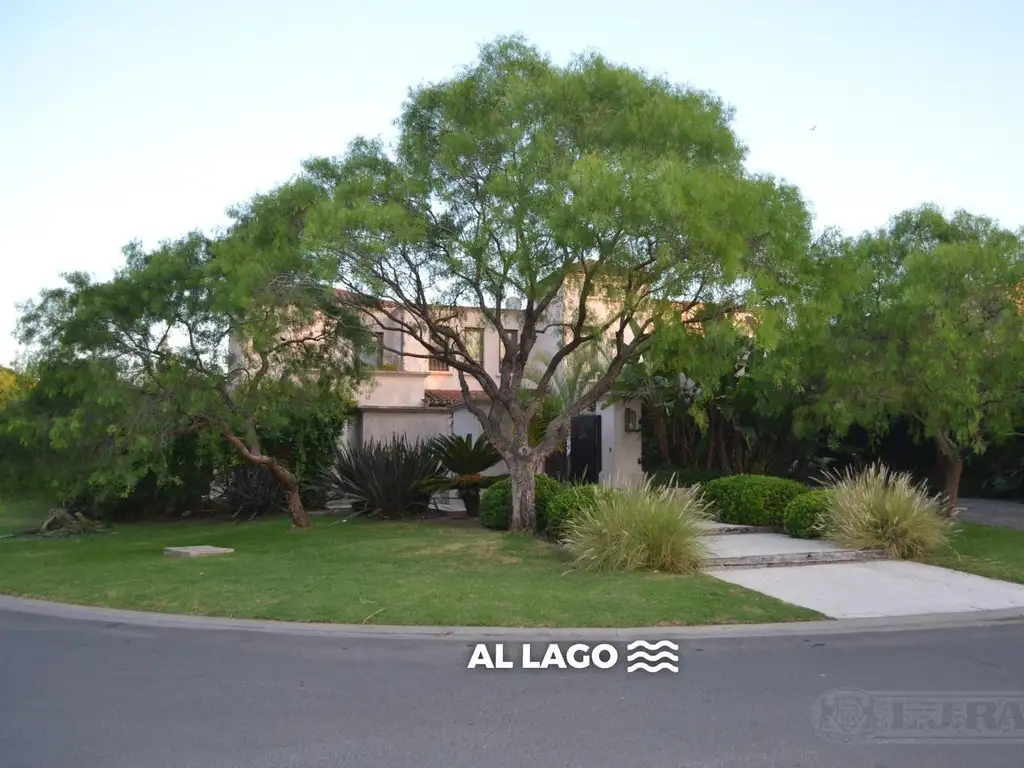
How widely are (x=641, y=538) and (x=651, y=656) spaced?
14.3 ft

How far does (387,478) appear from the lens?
1950cm

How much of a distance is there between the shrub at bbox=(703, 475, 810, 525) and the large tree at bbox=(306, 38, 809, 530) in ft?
10.7

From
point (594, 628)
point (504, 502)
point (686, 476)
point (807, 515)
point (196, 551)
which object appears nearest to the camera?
point (594, 628)

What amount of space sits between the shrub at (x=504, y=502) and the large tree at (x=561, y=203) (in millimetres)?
1100

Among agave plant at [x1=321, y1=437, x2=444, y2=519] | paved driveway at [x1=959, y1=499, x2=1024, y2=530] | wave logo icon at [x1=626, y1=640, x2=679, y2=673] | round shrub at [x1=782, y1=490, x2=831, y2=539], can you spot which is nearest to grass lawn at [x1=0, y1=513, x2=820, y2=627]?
wave logo icon at [x1=626, y1=640, x2=679, y2=673]

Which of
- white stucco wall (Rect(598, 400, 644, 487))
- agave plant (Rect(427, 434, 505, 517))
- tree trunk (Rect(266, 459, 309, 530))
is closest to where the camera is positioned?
tree trunk (Rect(266, 459, 309, 530))

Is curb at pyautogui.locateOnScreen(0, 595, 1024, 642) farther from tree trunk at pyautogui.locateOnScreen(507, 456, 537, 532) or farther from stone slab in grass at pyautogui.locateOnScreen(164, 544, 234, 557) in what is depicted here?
tree trunk at pyautogui.locateOnScreen(507, 456, 537, 532)

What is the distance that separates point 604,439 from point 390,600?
13816 mm

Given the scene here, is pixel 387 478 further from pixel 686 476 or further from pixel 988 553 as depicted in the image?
pixel 988 553

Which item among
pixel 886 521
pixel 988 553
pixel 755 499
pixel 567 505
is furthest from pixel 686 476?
pixel 988 553

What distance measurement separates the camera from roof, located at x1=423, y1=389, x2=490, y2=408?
26.2 m

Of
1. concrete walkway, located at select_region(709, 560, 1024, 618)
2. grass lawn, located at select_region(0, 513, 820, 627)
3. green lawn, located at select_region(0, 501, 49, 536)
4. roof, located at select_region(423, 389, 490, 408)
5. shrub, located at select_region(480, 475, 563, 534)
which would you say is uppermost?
roof, located at select_region(423, 389, 490, 408)

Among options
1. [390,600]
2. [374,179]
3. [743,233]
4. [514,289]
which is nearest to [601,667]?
[390,600]

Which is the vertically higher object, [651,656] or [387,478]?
[387,478]
